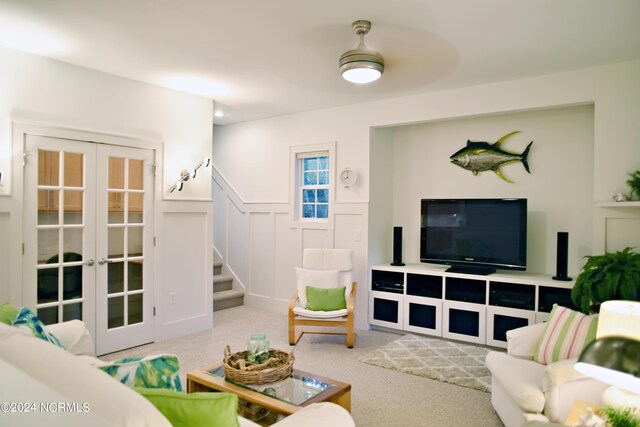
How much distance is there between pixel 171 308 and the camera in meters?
4.66

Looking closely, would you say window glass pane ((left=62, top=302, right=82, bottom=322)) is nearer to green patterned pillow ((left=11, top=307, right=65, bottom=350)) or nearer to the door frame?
the door frame

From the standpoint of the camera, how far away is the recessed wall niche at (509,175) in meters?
4.35

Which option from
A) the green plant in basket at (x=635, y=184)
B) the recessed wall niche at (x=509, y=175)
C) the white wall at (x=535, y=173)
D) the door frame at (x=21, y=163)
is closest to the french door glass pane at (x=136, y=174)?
the door frame at (x=21, y=163)

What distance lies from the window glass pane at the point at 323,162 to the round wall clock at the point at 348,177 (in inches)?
17.9

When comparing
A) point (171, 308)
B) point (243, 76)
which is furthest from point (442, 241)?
point (171, 308)

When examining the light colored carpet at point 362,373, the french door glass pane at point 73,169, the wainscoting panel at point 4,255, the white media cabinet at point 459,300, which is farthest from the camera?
the white media cabinet at point 459,300

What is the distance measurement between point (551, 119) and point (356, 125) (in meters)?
2.10

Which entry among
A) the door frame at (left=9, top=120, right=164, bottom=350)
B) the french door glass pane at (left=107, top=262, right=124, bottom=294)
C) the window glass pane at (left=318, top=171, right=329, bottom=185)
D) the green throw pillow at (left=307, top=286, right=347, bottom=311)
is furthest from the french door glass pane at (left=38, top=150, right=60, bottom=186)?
the window glass pane at (left=318, top=171, right=329, bottom=185)

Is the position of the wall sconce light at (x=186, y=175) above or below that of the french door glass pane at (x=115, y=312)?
above

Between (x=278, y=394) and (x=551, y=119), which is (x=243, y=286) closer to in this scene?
(x=278, y=394)

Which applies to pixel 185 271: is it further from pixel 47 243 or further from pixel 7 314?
pixel 7 314

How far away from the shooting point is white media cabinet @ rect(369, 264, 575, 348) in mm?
4086

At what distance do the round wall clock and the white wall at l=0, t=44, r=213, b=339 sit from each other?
5.27 ft

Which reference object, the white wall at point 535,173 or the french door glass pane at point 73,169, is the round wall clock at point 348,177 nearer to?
the white wall at point 535,173
